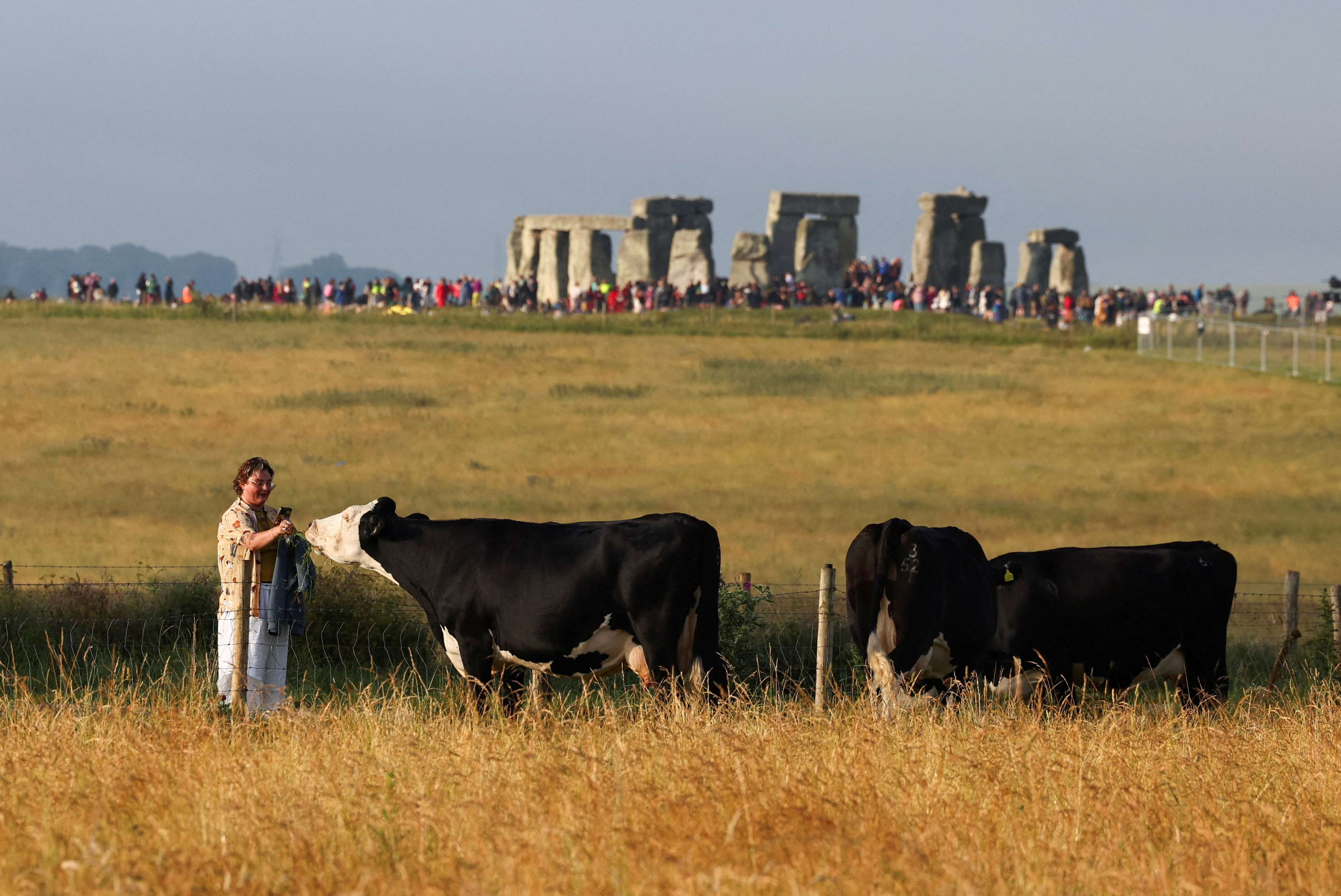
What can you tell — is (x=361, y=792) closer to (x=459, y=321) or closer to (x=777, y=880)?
(x=777, y=880)

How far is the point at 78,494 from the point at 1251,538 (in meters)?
20.2

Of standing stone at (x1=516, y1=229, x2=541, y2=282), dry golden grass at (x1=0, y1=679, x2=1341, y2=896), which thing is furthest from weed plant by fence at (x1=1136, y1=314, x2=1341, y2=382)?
dry golden grass at (x1=0, y1=679, x2=1341, y2=896)

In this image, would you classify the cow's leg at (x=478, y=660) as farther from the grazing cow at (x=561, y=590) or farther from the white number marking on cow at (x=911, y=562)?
the white number marking on cow at (x=911, y=562)

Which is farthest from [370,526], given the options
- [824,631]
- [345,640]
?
[345,640]

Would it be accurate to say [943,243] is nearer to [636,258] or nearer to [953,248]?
[953,248]

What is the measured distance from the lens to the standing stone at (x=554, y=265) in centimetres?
6419

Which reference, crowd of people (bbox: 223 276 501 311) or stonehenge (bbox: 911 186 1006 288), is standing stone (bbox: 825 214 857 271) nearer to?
stonehenge (bbox: 911 186 1006 288)

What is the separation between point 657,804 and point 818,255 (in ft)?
179

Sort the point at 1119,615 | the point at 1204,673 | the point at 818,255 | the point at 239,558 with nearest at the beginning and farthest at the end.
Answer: the point at 239,558
the point at 1119,615
the point at 1204,673
the point at 818,255

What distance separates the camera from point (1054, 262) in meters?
63.5

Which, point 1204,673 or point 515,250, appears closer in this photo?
point 1204,673

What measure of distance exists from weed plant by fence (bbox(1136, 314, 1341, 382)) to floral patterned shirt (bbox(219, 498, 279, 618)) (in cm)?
3514

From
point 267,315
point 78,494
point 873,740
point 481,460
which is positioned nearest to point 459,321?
point 267,315

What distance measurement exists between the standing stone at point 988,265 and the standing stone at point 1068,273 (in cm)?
250
